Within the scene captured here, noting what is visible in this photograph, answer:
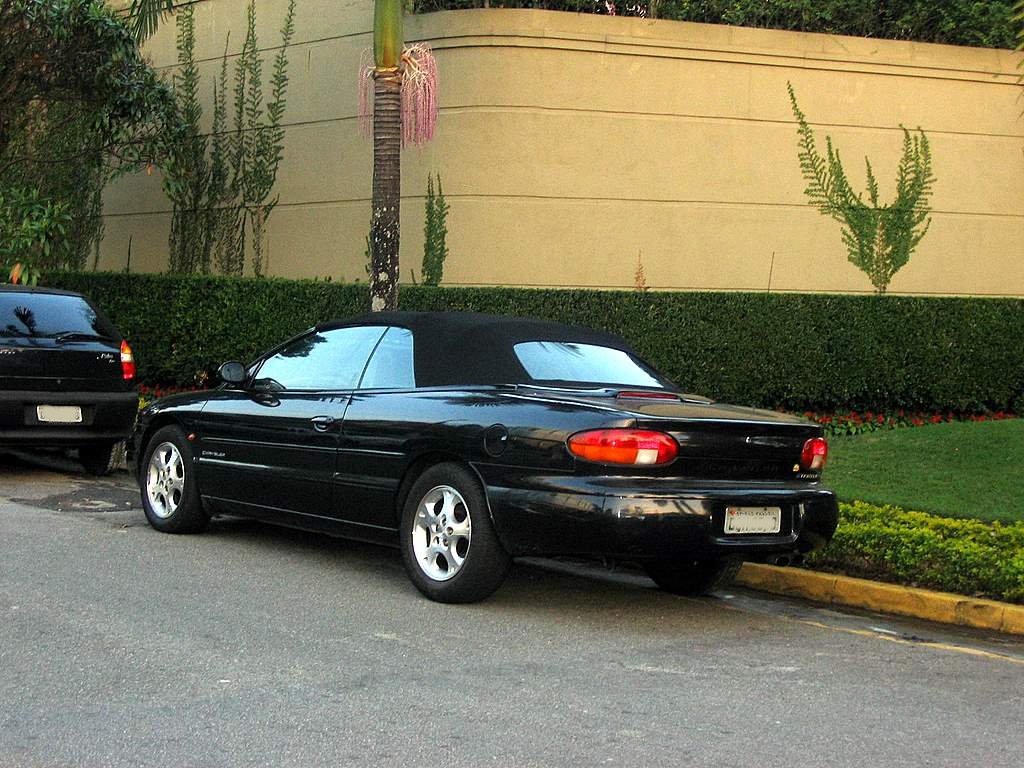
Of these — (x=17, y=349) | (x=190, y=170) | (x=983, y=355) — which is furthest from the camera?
(x=190, y=170)

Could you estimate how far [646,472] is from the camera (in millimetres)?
6770

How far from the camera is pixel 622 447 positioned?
22.1ft

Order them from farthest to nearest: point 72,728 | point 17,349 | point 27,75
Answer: point 27,75 → point 17,349 → point 72,728

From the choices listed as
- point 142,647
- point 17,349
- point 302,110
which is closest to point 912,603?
point 142,647

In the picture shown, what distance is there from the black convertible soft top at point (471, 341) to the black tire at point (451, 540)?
1.87 ft

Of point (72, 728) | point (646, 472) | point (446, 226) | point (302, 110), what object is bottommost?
point (72, 728)

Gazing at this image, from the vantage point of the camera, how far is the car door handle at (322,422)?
318 inches

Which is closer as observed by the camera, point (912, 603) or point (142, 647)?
point (142, 647)

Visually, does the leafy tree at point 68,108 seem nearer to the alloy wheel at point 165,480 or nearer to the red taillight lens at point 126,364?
the red taillight lens at point 126,364

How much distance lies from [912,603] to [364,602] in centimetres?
292

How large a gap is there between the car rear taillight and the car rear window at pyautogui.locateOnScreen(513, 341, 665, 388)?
0.91 m

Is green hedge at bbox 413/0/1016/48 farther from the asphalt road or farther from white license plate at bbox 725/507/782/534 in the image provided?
white license plate at bbox 725/507/782/534

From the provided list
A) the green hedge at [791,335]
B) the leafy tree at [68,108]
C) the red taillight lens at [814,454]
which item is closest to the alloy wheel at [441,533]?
the red taillight lens at [814,454]

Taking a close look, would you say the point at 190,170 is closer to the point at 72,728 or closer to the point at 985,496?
the point at 985,496
